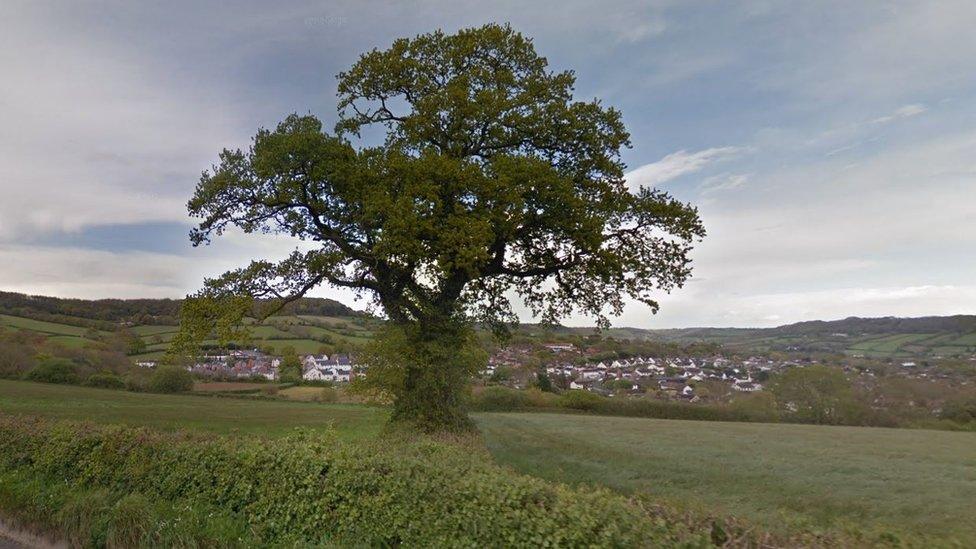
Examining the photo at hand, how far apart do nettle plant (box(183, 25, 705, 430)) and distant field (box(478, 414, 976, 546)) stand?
4599 millimetres

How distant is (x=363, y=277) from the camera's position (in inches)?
659

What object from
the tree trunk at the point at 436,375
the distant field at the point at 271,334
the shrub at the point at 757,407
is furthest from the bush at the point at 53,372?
the shrub at the point at 757,407

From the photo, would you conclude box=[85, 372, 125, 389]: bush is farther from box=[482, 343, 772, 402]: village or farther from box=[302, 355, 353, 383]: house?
box=[482, 343, 772, 402]: village

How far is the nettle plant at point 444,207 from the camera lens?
14664 millimetres

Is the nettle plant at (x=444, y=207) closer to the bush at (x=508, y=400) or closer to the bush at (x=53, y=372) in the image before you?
the bush at (x=508, y=400)

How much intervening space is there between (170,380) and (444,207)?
118ft

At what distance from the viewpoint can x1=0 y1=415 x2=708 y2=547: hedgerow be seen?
5098 millimetres

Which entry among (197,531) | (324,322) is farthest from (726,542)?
(324,322)

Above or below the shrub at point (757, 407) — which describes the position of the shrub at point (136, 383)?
above

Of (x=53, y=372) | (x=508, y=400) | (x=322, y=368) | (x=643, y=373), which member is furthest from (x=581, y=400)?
(x=53, y=372)

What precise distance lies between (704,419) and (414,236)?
33683 mm

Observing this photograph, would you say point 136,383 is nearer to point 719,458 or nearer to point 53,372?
point 53,372

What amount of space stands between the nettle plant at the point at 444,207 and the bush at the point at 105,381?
3090cm

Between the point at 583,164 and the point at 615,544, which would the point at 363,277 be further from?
the point at 615,544
